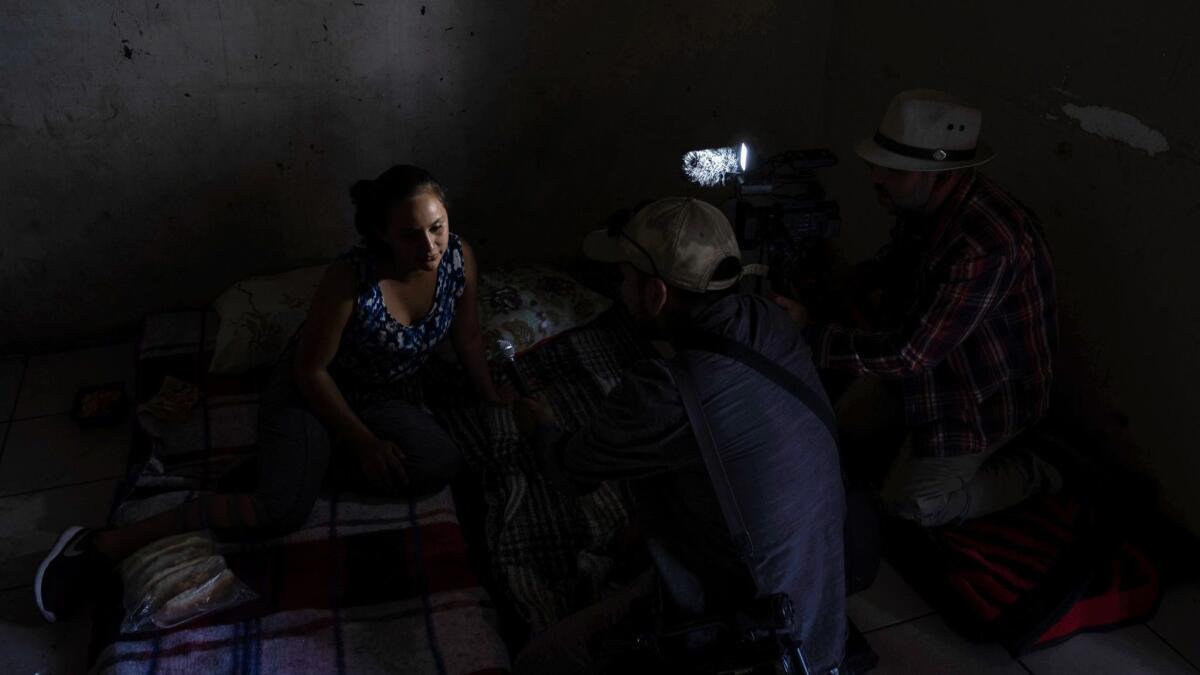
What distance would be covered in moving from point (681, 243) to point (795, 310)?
2.50ft

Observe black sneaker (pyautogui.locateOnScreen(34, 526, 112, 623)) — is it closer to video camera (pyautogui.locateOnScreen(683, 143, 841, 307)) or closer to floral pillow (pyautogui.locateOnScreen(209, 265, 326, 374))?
floral pillow (pyautogui.locateOnScreen(209, 265, 326, 374))

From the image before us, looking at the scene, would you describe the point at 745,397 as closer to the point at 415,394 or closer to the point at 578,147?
the point at 415,394

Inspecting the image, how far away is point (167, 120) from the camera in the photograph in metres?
2.64

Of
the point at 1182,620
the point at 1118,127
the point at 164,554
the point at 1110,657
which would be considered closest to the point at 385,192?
the point at 164,554

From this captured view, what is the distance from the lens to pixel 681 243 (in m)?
1.46

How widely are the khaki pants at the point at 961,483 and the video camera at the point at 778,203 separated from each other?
51 cm

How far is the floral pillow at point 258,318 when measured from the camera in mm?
2621

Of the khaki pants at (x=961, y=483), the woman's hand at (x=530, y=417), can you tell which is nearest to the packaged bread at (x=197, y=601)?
the woman's hand at (x=530, y=417)

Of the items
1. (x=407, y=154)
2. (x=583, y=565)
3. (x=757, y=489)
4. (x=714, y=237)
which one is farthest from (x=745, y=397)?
(x=407, y=154)

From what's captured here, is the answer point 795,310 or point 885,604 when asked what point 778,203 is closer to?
point 795,310

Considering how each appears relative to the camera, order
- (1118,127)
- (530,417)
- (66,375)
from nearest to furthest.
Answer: (530,417) < (1118,127) < (66,375)

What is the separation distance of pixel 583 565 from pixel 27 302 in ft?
6.83

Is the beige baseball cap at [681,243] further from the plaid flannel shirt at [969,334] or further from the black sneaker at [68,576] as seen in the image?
the black sneaker at [68,576]

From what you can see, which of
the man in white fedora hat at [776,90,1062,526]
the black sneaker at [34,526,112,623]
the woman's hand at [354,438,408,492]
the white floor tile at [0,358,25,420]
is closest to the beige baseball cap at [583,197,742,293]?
the man in white fedora hat at [776,90,1062,526]
